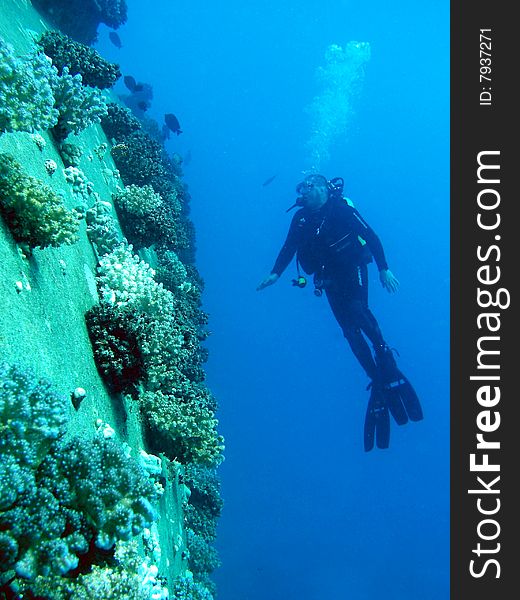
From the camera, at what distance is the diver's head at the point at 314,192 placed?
41.1 ft

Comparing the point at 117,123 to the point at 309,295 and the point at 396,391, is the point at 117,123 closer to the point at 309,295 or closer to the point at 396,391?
the point at 396,391

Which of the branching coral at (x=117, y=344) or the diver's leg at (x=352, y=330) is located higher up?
the diver's leg at (x=352, y=330)

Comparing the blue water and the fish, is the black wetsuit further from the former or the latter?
the blue water

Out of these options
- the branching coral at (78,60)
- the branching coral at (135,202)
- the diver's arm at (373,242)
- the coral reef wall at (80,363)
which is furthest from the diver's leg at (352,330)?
the branching coral at (78,60)

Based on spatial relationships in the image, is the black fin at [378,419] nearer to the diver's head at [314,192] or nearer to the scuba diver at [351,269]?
the scuba diver at [351,269]

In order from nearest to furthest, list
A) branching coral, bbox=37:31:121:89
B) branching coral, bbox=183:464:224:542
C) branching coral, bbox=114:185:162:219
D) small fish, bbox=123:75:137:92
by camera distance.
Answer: branching coral, bbox=37:31:121:89 < branching coral, bbox=114:185:162:219 < branching coral, bbox=183:464:224:542 < small fish, bbox=123:75:137:92

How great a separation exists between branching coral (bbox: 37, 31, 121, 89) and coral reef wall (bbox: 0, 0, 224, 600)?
3 centimetres

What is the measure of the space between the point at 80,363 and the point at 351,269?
9.33 metres

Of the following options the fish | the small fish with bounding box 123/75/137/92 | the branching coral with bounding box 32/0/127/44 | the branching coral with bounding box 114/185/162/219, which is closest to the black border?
the branching coral with bounding box 114/185/162/219

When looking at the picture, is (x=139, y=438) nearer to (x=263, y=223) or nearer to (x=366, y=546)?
(x=366, y=546)

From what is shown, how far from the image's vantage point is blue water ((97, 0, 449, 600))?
155 ft

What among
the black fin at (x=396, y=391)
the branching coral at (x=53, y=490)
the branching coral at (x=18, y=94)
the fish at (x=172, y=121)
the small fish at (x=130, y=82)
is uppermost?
the small fish at (x=130, y=82)

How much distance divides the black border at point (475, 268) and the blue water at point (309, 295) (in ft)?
106

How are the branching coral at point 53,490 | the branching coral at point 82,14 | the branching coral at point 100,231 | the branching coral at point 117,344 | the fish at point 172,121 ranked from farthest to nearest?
the fish at point 172,121 → the branching coral at point 82,14 → the branching coral at point 100,231 → the branching coral at point 117,344 → the branching coral at point 53,490
